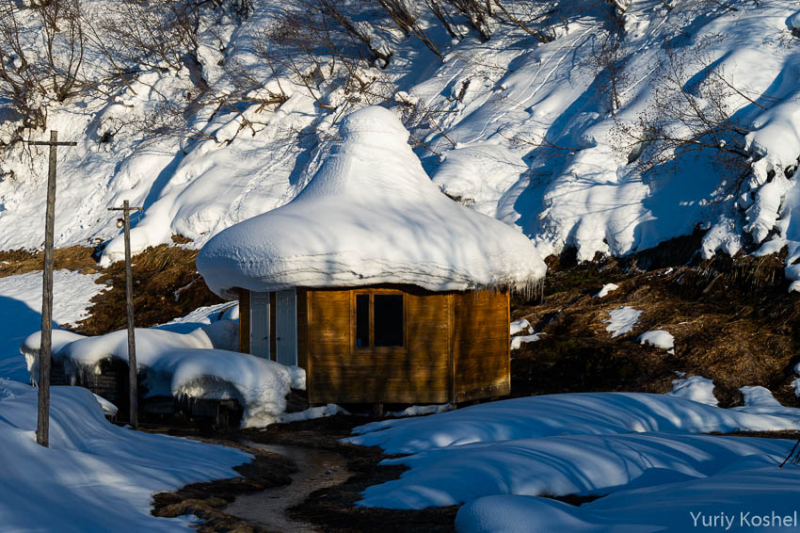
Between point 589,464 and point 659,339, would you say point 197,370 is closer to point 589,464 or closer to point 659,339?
point 589,464

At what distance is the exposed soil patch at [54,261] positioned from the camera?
25.4m

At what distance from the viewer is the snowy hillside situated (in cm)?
1938

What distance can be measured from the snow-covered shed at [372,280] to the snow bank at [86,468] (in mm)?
3750

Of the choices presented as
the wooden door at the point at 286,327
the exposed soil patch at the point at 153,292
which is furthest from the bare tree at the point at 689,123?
the exposed soil patch at the point at 153,292

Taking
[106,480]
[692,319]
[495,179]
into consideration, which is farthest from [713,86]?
[106,480]

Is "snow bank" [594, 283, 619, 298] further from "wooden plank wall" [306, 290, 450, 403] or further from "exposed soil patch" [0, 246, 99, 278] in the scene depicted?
"exposed soil patch" [0, 246, 99, 278]

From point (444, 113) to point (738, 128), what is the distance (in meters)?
10.5

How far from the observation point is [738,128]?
60.7 feet

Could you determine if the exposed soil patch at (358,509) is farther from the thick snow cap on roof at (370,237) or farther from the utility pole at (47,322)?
the thick snow cap on roof at (370,237)

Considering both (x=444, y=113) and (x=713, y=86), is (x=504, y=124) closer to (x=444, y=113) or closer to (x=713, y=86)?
(x=444, y=113)

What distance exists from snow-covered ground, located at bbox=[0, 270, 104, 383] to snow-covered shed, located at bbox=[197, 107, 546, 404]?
10.3 m

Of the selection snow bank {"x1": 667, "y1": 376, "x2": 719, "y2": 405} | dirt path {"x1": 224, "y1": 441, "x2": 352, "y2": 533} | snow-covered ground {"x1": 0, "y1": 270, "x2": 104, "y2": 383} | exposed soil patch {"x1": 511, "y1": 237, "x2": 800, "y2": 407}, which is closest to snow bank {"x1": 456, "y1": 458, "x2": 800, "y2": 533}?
dirt path {"x1": 224, "y1": 441, "x2": 352, "y2": 533}

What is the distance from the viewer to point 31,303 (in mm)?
23562

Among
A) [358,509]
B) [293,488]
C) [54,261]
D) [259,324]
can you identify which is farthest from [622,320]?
[54,261]
